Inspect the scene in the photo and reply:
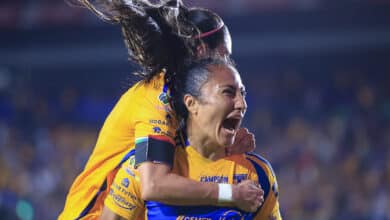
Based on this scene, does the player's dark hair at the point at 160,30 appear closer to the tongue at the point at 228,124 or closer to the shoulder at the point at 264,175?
the tongue at the point at 228,124

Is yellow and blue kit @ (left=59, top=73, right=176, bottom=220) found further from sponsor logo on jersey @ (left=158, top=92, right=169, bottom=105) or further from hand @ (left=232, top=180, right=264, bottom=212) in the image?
hand @ (left=232, top=180, right=264, bottom=212)

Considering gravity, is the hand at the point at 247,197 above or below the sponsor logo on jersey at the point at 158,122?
below

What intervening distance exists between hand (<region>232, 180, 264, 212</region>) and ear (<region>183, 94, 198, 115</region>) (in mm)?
410

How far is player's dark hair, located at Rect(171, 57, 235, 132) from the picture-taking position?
318 cm

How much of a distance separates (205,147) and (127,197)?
45 centimetres

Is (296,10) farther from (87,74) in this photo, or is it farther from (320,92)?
(87,74)

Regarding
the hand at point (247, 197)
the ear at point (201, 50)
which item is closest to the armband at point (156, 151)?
the hand at point (247, 197)

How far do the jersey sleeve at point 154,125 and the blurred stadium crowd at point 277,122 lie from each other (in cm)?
383

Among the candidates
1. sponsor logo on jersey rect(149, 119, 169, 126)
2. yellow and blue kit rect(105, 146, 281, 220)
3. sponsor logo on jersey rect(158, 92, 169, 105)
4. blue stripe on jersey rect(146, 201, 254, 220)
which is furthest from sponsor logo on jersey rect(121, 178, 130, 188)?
sponsor logo on jersey rect(158, 92, 169, 105)

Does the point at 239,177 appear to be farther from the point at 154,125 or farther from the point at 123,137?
the point at 123,137

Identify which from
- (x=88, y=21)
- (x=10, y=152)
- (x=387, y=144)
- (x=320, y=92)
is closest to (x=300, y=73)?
(x=320, y=92)

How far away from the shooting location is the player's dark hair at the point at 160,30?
142 inches

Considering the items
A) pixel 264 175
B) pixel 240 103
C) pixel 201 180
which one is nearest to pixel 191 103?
pixel 240 103

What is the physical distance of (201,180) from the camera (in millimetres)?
3209
